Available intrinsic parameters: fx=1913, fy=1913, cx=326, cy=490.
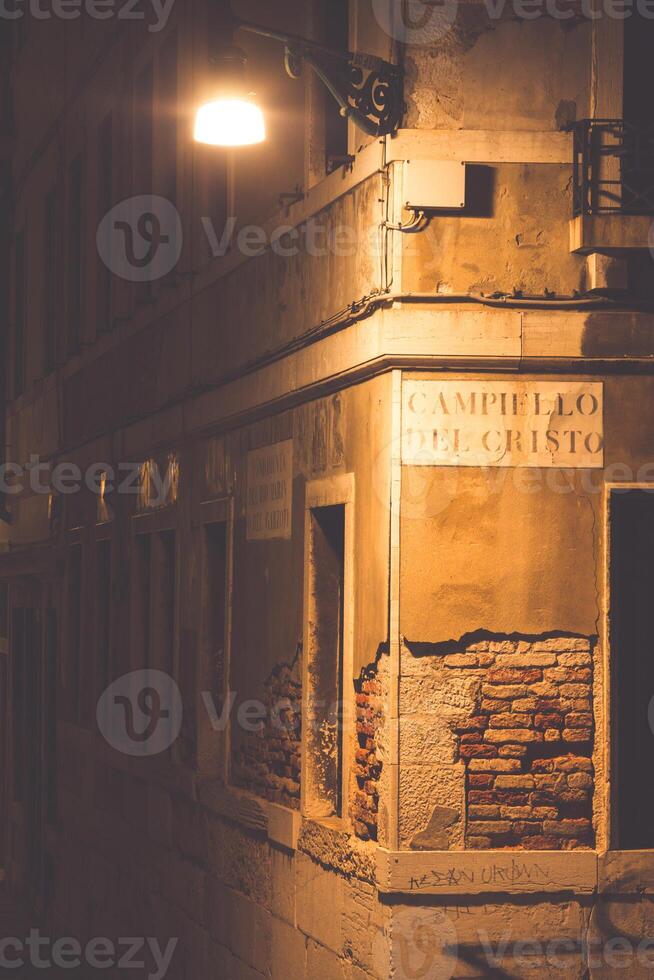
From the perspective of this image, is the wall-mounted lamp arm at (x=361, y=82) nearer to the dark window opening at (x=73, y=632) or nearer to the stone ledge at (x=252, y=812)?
the stone ledge at (x=252, y=812)

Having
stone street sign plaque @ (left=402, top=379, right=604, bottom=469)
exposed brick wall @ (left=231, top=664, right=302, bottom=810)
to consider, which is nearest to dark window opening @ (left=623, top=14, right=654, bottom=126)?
stone street sign plaque @ (left=402, top=379, right=604, bottom=469)

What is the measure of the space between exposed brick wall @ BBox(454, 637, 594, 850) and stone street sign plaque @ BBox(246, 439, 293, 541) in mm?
2328

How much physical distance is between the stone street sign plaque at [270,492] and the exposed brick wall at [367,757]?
69.4 inches

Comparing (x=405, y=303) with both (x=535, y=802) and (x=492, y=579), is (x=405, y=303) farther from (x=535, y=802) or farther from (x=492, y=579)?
(x=535, y=802)

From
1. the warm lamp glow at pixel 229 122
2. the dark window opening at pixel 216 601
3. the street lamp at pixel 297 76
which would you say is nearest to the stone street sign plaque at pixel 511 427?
the street lamp at pixel 297 76

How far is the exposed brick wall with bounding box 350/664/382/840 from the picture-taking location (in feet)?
31.7

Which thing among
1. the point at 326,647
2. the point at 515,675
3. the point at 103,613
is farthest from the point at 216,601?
the point at 515,675

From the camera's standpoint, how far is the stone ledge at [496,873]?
9305 mm

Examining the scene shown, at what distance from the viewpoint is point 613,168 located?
9.45 meters

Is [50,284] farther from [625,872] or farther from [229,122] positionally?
[625,872]

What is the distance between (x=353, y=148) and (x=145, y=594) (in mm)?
6585

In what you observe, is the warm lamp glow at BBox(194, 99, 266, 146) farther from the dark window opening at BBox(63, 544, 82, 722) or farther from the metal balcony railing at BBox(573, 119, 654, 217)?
the dark window opening at BBox(63, 544, 82, 722)

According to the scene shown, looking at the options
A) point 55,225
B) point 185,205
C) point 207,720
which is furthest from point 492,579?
point 55,225

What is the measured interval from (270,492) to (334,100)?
2437mm
